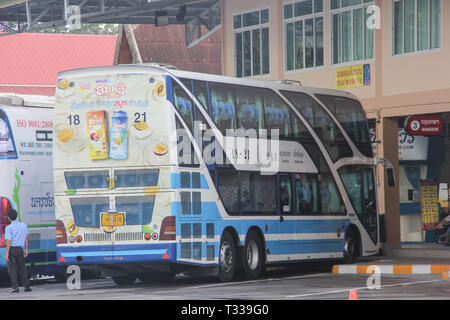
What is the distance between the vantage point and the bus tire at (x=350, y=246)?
2481 cm

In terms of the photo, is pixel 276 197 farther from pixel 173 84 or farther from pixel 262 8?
pixel 262 8

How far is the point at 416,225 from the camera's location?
31219 mm

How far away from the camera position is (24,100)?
22.0 metres

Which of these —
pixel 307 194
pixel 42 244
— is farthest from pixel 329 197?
pixel 42 244

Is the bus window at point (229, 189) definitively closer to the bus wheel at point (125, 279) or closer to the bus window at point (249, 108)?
the bus window at point (249, 108)

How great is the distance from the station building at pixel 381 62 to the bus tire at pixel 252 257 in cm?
802

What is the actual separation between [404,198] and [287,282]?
1201 centimetres

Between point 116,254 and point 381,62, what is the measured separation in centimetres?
1237

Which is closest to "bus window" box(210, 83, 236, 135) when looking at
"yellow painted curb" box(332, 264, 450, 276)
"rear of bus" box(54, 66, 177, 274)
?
"rear of bus" box(54, 66, 177, 274)

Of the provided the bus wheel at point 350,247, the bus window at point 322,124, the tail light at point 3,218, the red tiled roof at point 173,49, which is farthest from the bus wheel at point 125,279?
the red tiled roof at point 173,49

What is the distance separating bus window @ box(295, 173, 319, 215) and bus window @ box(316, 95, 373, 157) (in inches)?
77.4

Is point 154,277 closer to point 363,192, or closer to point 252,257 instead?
point 252,257

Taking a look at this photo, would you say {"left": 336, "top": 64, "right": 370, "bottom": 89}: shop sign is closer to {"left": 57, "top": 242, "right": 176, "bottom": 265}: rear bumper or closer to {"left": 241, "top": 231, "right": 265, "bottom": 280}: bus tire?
{"left": 241, "top": 231, "right": 265, "bottom": 280}: bus tire

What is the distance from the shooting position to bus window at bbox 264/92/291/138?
21750 mm
